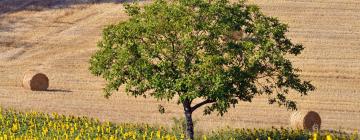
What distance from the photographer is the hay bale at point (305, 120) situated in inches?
1501

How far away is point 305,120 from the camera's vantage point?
38.1 metres

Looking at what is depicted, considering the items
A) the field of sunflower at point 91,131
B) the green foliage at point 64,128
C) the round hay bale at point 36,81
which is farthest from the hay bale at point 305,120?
the round hay bale at point 36,81

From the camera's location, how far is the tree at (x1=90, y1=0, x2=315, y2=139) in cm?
2981

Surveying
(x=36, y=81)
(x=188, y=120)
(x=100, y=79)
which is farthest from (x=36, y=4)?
(x=188, y=120)

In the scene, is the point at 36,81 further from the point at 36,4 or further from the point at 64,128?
the point at 36,4

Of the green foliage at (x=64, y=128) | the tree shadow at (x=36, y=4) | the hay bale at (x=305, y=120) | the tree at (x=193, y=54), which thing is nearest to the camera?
the tree at (x=193, y=54)

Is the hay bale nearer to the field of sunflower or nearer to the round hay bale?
the field of sunflower

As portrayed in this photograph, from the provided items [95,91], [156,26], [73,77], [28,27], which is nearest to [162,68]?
[156,26]

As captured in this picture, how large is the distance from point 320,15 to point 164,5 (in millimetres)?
30834

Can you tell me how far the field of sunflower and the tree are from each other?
6.00 feet

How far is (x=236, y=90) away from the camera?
30.7 metres

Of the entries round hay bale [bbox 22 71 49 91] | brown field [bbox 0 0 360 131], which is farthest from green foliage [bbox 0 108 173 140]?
round hay bale [bbox 22 71 49 91]

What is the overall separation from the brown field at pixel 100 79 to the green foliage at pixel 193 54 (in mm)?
7548

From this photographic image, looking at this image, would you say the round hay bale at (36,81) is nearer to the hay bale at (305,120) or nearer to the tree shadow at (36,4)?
the hay bale at (305,120)
